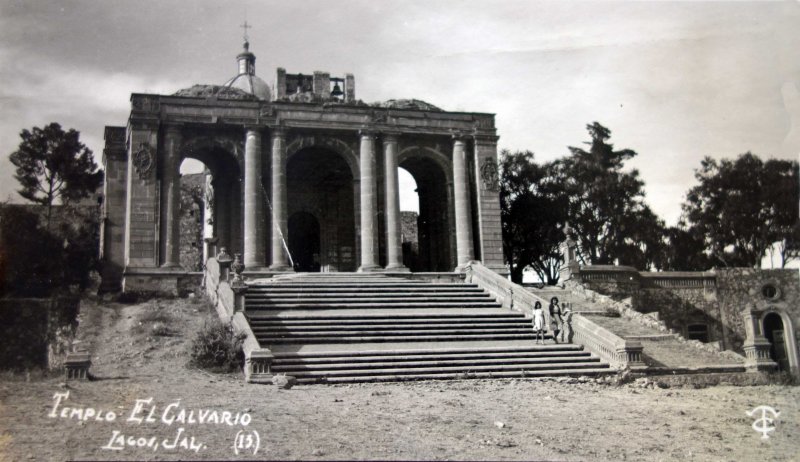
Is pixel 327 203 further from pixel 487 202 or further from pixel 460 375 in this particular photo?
pixel 460 375

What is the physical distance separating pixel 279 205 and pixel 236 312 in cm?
1058

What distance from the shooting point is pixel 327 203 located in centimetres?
3888

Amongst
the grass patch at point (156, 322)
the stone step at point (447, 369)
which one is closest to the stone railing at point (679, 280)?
the stone step at point (447, 369)

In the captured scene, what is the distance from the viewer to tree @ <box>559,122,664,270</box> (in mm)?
44281

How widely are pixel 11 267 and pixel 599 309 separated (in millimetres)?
22618

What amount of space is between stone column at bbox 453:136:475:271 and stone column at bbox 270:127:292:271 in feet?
→ 23.8

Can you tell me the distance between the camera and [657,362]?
21969 mm

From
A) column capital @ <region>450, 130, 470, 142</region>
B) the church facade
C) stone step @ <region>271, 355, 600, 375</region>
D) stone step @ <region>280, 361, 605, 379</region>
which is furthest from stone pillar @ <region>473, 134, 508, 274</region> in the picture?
stone step @ <region>280, 361, 605, 379</region>

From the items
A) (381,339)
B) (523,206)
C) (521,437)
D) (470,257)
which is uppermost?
(523,206)

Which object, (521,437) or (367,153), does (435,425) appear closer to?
(521,437)

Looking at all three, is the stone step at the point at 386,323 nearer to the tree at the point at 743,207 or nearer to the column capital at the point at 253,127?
the column capital at the point at 253,127

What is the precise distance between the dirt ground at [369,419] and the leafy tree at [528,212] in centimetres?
2227

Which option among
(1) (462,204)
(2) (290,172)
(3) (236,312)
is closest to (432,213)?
(1) (462,204)

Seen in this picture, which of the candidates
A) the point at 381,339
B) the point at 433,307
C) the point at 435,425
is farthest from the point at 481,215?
the point at 435,425
